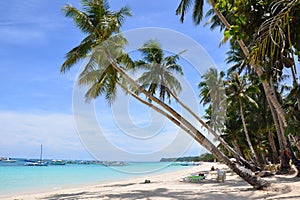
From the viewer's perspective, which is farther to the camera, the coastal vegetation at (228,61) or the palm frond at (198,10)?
the palm frond at (198,10)

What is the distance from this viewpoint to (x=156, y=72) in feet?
60.3

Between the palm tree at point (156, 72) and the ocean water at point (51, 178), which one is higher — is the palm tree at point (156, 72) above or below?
above

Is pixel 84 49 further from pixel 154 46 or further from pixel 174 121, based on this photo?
pixel 154 46

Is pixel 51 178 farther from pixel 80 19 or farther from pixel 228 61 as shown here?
pixel 80 19

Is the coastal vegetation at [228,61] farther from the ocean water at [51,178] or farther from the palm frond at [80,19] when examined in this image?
the ocean water at [51,178]

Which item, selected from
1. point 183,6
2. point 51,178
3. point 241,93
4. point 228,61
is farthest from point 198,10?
point 51,178

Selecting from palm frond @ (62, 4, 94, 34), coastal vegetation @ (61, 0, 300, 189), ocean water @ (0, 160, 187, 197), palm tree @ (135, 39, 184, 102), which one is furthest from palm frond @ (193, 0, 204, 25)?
ocean water @ (0, 160, 187, 197)

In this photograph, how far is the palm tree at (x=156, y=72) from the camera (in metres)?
18.0

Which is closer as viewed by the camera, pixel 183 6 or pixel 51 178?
pixel 183 6

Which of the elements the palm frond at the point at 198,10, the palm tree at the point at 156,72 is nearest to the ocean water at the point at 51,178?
the palm tree at the point at 156,72

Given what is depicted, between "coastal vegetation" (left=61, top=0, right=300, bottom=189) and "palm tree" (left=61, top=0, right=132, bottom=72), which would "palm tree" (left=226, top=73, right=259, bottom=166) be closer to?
"coastal vegetation" (left=61, top=0, right=300, bottom=189)

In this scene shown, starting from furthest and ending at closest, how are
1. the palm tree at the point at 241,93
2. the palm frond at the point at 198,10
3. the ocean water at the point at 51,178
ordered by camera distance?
the ocean water at the point at 51,178
the palm tree at the point at 241,93
the palm frond at the point at 198,10

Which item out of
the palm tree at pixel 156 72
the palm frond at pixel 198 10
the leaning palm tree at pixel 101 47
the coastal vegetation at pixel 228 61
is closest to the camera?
the coastal vegetation at pixel 228 61

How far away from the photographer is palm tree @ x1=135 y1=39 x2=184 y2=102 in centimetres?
1805
